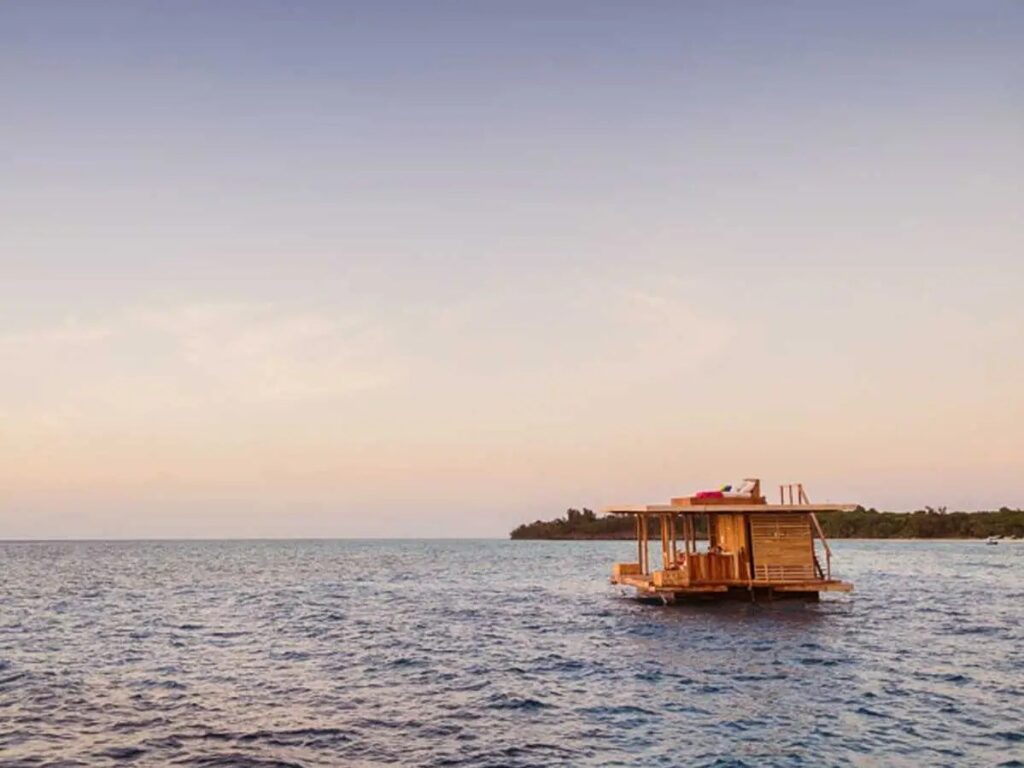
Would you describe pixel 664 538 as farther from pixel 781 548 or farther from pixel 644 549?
pixel 644 549

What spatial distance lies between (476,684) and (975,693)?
15376 mm

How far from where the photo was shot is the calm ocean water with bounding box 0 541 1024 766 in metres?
20.0

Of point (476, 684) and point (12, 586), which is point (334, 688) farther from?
point (12, 586)

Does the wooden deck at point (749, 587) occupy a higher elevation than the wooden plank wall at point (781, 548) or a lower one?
lower

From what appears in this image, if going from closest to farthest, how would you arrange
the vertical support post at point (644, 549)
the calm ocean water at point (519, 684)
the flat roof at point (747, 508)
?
the calm ocean water at point (519, 684)
the flat roof at point (747, 508)
the vertical support post at point (644, 549)

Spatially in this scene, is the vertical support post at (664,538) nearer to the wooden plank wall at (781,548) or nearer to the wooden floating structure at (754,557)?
the wooden floating structure at (754,557)

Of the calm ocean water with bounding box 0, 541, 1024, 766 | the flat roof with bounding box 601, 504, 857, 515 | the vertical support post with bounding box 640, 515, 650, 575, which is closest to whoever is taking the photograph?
the calm ocean water with bounding box 0, 541, 1024, 766

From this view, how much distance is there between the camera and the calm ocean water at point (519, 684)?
20.0 m

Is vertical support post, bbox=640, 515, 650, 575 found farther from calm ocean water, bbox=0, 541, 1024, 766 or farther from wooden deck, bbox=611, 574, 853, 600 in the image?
wooden deck, bbox=611, 574, 853, 600

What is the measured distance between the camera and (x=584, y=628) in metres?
42.5

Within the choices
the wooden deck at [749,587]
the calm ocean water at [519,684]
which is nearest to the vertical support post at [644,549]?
the calm ocean water at [519,684]

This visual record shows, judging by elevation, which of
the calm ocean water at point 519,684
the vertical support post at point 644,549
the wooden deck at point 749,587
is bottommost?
the calm ocean water at point 519,684

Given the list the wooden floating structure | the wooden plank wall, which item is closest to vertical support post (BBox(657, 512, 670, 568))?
the wooden floating structure

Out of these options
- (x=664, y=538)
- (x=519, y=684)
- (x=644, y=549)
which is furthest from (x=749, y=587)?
(x=519, y=684)
